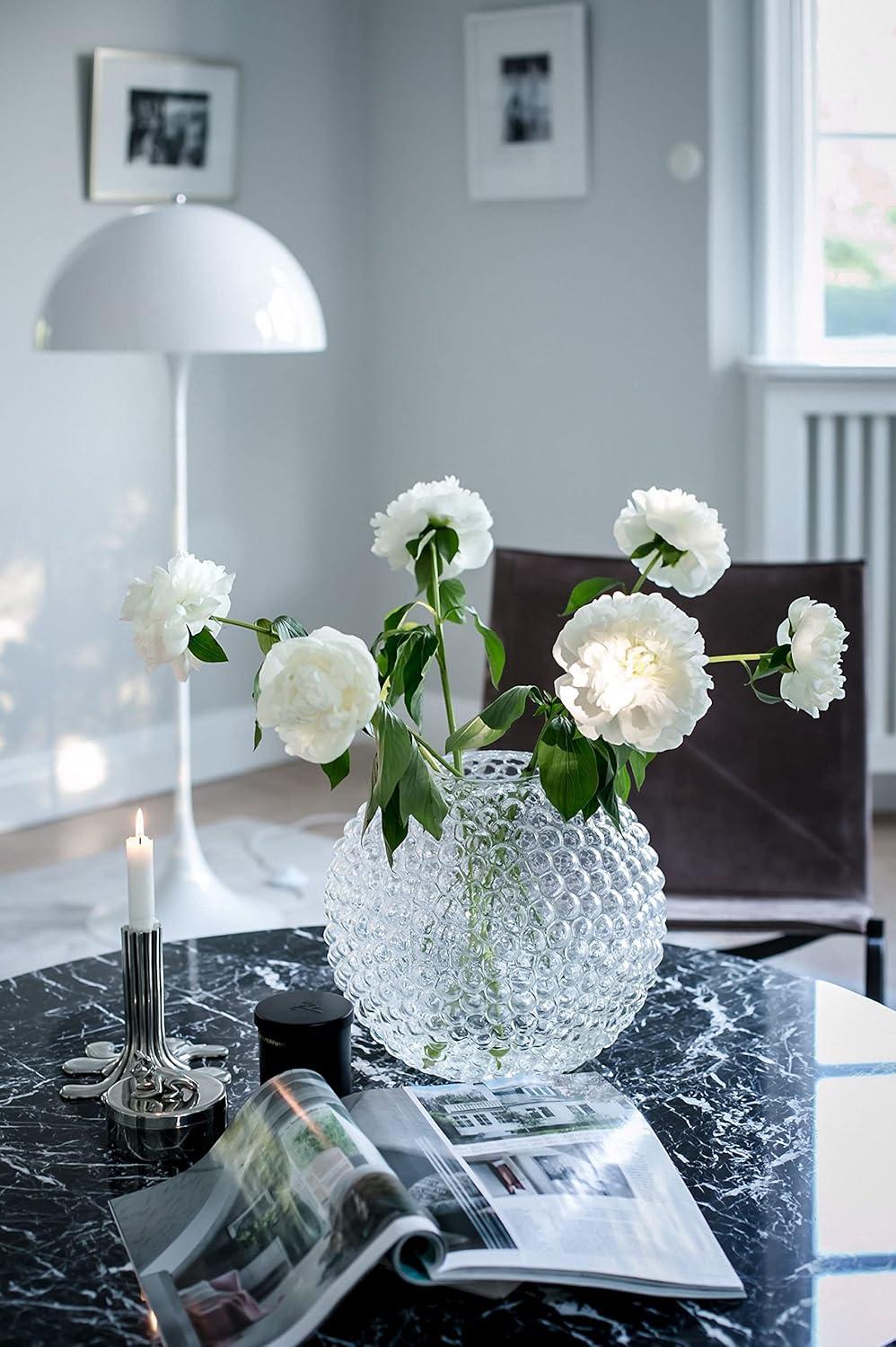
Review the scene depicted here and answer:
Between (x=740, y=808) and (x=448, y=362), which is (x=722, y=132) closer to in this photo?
(x=448, y=362)

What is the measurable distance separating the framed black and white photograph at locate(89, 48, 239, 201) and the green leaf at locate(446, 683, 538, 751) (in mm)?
2828

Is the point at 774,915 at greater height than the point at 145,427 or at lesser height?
lesser

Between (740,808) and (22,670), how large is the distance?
2058 mm

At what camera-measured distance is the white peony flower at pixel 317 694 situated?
0.99 meters

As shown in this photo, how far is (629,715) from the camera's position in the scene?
1021mm

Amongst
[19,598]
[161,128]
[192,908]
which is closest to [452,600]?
[192,908]

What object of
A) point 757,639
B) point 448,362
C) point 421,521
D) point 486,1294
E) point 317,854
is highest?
Answer: point 448,362

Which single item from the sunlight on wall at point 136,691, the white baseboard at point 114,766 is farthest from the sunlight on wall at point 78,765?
the sunlight on wall at point 136,691

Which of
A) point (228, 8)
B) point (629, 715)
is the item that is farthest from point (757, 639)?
point (228, 8)

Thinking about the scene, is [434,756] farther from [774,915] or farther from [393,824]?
[774,915]

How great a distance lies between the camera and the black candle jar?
44.8 inches

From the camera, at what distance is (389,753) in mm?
1089

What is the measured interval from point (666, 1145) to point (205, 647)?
0.48 m

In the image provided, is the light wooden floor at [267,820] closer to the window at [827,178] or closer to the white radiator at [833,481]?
the white radiator at [833,481]
